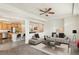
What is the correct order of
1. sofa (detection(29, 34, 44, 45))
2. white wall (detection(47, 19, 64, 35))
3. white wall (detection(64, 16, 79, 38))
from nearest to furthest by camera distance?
white wall (detection(47, 19, 64, 35)) < white wall (detection(64, 16, 79, 38)) < sofa (detection(29, 34, 44, 45))

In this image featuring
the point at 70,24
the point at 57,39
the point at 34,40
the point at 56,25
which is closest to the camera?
the point at 56,25

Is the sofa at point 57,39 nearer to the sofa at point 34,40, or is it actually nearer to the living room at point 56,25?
the living room at point 56,25

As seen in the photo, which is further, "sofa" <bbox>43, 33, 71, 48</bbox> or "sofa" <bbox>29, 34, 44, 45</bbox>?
"sofa" <bbox>29, 34, 44, 45</bbox>

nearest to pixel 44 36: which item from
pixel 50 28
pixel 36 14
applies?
pixel 50 28

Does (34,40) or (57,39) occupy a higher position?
(57,39)

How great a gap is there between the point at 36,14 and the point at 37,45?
1676mm

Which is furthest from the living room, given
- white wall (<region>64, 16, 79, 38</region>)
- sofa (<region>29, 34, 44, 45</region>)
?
sofa (<region>29, 34, 44, 45</region>)

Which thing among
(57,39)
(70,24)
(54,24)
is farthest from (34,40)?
(70,24)

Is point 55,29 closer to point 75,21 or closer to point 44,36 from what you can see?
point 44,36

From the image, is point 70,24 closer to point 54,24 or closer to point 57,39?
point 54,24

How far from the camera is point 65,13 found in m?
3.54

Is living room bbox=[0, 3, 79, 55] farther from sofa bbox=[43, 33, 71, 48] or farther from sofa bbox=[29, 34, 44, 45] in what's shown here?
sofa bbox=[29, 34, 44, 45]

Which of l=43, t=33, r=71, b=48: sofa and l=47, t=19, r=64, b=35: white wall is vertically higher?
l=47, t=19, r=64, b=35: white wall

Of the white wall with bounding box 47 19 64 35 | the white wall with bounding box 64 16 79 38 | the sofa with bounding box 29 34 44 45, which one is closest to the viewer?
the white wall with bounding box 47 19 64 35
